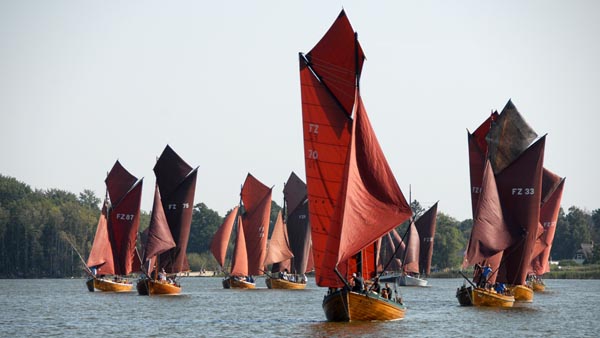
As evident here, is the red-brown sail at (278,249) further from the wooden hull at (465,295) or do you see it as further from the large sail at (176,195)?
the wooden hull at (465,295)

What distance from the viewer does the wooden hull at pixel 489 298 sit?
235ft

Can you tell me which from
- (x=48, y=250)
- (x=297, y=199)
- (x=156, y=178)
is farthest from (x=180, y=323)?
(x=48, y=250)

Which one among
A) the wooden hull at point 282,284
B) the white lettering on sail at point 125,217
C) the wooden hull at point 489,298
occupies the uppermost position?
the white lettering on sail at point 125,217

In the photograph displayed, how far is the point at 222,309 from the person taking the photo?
256ft

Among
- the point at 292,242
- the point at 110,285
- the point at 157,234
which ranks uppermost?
the point at 292,242

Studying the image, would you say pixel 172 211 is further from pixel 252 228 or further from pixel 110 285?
pixel 252 228

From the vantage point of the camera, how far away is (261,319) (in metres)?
66.8

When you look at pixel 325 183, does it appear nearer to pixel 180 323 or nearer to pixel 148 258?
pixel 180 323

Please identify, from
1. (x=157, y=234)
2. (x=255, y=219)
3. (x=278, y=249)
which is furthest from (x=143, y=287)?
(x=278, y=249)

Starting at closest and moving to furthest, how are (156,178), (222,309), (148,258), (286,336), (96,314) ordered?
(286,336) < (96,314) < (222,309) < (148,258) < (156,178)

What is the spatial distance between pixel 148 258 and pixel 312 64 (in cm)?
3725

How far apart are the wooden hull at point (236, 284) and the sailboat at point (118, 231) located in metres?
16.7

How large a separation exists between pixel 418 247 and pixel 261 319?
7123cm

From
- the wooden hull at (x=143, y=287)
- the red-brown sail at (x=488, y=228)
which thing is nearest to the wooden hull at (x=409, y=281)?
the wooden hull at (x=143, y=287)
